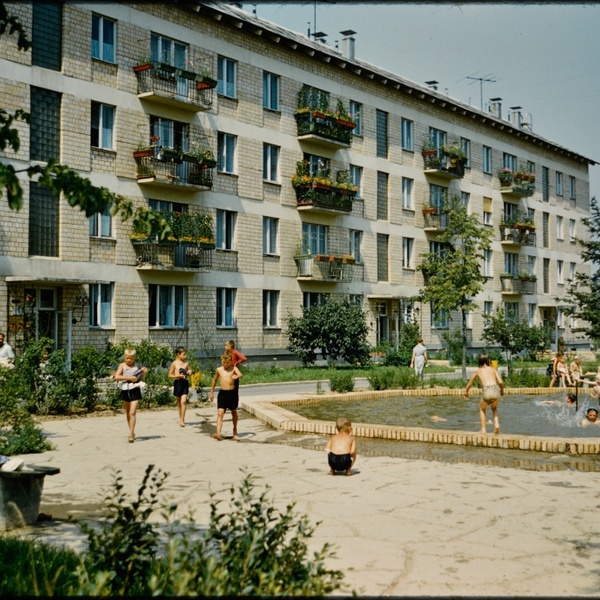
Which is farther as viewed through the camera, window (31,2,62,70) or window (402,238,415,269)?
window (402,238,415,269)

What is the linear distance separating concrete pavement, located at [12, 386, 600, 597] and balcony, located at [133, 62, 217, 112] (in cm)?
1898

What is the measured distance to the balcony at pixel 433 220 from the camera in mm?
44844

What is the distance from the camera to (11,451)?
11.5 meters

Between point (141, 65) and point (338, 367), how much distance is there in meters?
15.6

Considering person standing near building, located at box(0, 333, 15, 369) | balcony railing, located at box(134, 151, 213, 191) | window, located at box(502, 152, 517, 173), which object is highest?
window, located at box(502, 152, 517, 173)

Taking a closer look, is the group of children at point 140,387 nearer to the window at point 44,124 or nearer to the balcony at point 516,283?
the window at point 44,124

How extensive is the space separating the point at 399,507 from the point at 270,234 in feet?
92.4

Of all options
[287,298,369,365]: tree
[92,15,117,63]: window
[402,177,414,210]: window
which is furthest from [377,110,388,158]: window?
[92,15,117,63]: window

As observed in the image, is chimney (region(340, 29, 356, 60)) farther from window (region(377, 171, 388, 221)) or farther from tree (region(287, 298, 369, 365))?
tree (region(287, 298, 369, 365))

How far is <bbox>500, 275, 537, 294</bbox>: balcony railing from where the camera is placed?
52406 millimetres

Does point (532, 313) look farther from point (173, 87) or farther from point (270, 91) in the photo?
point (173, 87)

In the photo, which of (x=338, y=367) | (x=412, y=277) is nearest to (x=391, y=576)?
(x=338, y=367)

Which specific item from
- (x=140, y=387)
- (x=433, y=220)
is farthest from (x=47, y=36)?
(x=433, y=220)

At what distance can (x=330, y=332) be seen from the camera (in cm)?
3425
